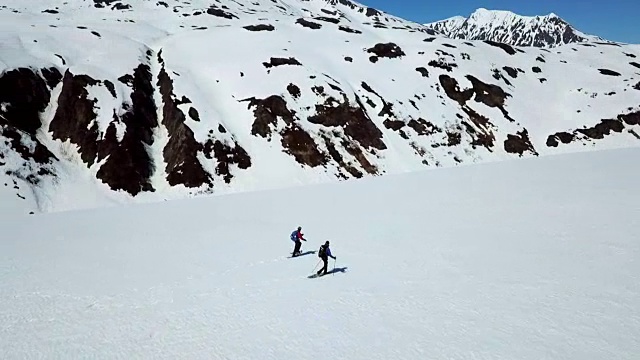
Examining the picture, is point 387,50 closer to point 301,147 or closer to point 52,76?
point 301,147

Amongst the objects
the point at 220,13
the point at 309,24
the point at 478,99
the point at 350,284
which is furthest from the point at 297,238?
the point at 220,13

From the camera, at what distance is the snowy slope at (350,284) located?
10375mm

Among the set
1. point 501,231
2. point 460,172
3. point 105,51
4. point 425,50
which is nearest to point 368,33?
point 425,50

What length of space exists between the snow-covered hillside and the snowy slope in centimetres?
2260

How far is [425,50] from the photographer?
85375 mm

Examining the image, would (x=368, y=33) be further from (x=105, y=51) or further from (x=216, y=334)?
(x=216, y=334)

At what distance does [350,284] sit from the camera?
14570 millimetres

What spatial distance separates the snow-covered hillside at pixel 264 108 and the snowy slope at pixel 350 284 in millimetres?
22605

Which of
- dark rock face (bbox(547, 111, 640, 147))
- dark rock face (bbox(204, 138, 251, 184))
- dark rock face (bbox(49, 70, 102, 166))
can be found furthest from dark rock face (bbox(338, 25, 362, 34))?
dark rock face (bbox(49, 70, 102, 166))

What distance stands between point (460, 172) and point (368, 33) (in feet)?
213

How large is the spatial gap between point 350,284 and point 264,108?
160 ft

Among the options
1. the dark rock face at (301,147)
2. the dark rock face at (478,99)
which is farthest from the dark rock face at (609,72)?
the dark rock face at (301,147)

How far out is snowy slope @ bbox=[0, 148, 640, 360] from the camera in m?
10.4

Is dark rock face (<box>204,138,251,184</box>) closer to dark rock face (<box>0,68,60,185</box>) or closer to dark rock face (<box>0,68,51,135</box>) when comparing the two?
dark rock face (<box>0,68,60,185</box>)
